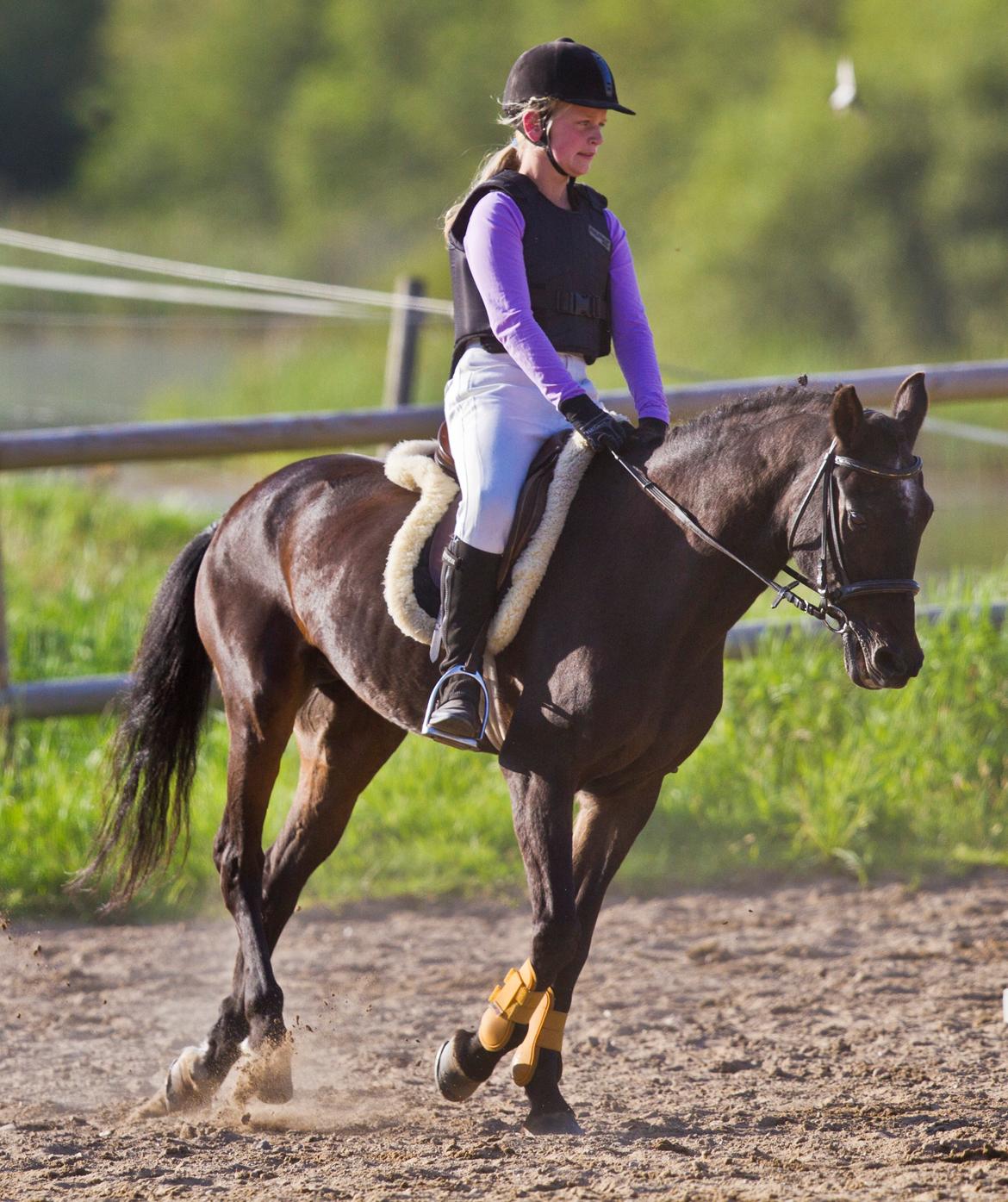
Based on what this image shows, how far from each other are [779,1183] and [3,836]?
11.2ft

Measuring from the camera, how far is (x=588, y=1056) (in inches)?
165

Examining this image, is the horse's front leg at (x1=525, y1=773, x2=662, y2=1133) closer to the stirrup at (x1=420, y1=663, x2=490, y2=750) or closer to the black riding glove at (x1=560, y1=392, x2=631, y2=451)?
the stirrup at (x1=420, y1=663, x2=490, y2=750)

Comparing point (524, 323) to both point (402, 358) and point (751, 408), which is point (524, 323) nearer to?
point (751, 408)

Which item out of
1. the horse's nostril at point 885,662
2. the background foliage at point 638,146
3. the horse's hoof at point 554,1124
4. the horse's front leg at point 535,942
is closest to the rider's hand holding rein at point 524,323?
the horse's front leg at point 535,942

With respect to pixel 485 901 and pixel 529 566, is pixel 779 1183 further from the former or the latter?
pixel 485 901

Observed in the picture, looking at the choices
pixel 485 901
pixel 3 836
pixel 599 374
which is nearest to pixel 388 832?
pixel 485 901

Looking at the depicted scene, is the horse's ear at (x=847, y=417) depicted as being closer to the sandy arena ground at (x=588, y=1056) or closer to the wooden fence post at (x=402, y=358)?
the sandy arena ground at (x=588, y=1056)

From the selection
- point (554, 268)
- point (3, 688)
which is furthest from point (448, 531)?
point (3, 688)

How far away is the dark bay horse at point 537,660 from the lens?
10.6ft

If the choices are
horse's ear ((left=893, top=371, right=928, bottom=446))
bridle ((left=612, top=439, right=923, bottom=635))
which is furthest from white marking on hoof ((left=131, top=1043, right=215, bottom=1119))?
horse's ear ((left=893, top=371, right=928, bottom=446))

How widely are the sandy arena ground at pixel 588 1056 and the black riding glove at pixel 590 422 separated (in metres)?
1.57

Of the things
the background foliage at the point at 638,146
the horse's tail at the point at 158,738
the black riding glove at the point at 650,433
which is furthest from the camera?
the background foliage at the point at 638,146

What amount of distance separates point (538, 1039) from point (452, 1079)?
0.23 meters

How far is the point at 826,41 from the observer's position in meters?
28.3
